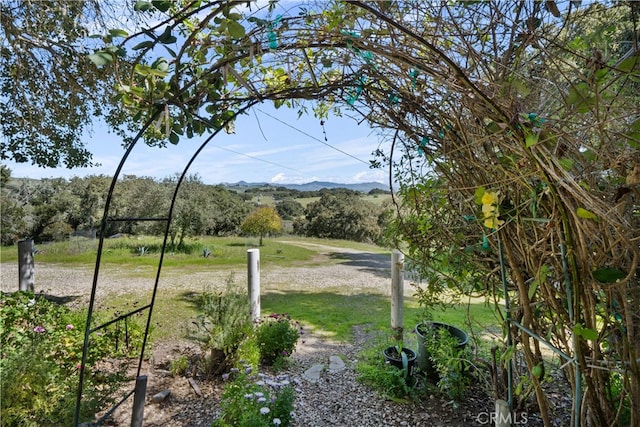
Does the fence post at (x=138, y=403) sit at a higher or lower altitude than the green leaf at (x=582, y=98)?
lower

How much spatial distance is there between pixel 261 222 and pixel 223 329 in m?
6.13

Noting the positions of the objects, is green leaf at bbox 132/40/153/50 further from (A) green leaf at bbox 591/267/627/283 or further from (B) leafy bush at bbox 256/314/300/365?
(B) leafy bush at bbox 256/314/300/365

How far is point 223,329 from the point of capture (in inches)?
100

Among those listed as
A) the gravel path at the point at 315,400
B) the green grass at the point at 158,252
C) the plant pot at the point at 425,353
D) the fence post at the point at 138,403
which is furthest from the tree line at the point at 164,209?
the fence post at the point at 138,403

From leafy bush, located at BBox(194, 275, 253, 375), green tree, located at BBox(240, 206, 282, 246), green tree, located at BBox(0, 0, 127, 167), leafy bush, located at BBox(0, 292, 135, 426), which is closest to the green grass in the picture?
green tree, located at BBox(240, 206, 282, 246)

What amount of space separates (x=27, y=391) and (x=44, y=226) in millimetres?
8332

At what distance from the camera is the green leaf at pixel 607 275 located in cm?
70

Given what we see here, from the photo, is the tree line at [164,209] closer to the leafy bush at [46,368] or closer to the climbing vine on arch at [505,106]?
the leafy bush at [46,368]

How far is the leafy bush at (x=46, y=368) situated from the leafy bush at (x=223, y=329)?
1.98ft

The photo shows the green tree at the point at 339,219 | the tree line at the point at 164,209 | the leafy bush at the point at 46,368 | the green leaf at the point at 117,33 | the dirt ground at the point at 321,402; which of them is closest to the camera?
the green leaf at the point at 117,33

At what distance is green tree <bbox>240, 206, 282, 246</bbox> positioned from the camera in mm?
8633

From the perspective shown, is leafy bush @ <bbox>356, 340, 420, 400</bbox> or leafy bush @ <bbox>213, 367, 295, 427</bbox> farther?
leafy bush @ <bbox>356, 340, 420, 400</bbox>

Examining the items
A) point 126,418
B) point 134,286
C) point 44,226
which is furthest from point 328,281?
point 44,226

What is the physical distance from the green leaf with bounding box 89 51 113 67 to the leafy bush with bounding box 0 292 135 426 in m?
1.67
